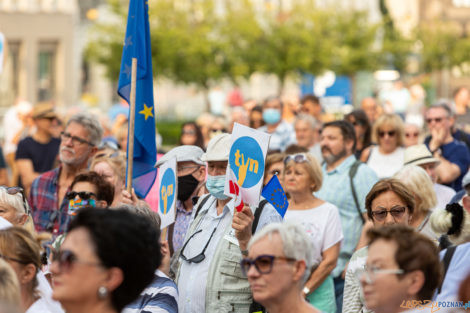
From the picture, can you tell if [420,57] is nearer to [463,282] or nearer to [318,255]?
[318,255]

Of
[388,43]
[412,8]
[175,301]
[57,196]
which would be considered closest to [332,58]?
[388,43]

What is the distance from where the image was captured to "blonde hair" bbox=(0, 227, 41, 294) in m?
4.78

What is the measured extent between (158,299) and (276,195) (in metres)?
1.61

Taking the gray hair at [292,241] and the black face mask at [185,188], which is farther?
the black face mask at [185,188]

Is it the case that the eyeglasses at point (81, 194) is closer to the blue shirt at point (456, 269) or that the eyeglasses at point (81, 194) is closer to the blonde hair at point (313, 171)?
the blonde hair at point (313, 171)

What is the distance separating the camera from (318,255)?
744cm

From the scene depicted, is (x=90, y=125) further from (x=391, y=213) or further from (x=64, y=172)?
(x=391, y=213)

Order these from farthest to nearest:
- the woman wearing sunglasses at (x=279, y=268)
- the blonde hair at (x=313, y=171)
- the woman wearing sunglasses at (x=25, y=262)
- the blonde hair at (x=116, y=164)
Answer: the blonde hair at (x=116, y=164) → the blonde hair at (x=313, y=171) → the woman wearing sunglasses at (x=25, y=262) → the woman wearing sunglasses at (x=279, y=268)

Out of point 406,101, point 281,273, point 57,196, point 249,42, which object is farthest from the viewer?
point 249,42

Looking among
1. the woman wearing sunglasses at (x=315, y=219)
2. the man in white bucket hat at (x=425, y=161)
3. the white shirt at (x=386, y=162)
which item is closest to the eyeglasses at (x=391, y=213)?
the woman wearing sunglasses at (x=315, y=219)

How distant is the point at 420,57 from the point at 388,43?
7169 millimetres

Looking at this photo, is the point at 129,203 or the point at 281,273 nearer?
the point at 281,273

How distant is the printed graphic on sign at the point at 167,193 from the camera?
654 cm

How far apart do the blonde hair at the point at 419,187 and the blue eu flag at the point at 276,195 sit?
97cm
